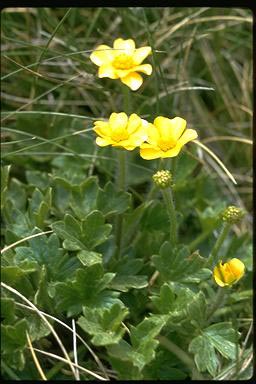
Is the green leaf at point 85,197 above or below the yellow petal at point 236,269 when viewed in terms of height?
above

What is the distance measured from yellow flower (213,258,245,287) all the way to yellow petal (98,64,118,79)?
0.49 metres

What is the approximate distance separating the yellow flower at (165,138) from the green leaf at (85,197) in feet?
0.86

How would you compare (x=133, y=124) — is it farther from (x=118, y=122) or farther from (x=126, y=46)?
(x=126, y=46)

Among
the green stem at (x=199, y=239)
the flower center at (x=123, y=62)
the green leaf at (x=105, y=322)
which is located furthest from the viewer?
the green stem at (x=199, y=239)

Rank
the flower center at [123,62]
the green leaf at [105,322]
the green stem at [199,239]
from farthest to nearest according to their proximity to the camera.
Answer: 1. the green stem at [199,239]
2. the flower center at [123,62]
3. the green leaf at [105,322]

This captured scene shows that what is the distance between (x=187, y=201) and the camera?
1.94 metres

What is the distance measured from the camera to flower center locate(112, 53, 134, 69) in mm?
1565

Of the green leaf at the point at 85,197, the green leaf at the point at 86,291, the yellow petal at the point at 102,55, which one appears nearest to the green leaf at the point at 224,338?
the green leaf at the point at 86,291

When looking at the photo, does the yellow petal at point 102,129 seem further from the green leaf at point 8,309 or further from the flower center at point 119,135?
the green leaf at point 8,309

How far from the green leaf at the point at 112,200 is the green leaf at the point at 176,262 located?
0.16 m

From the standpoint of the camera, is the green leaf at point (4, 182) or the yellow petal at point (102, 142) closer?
the yellow petal at point (102, 142)

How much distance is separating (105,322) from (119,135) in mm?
396

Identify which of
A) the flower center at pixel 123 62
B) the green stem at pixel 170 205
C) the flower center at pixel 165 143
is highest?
the flower center at pixel 123 62

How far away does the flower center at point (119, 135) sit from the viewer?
4.75 ft
